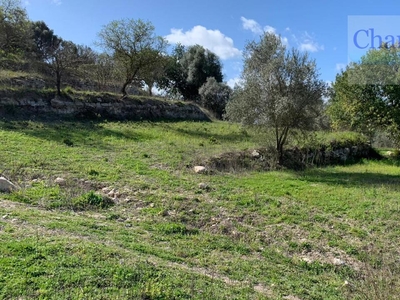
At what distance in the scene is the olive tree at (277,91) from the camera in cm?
1272

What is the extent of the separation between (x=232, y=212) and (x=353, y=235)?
2669 mm

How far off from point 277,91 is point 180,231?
8801 mm

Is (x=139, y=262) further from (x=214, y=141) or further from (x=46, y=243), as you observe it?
(x=214, y=141)

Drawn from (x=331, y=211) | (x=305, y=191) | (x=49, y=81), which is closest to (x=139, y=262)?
(x=331, y=211)

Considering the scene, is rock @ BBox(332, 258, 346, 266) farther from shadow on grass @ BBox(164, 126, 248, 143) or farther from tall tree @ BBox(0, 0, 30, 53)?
tall tree @ BBox(0, 0, 30, 53)

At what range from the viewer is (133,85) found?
29703 mm

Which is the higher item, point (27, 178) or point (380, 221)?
point (27, 178)

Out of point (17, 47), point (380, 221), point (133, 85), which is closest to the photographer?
point (380, 221)

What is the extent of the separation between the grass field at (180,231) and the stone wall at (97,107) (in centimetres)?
505

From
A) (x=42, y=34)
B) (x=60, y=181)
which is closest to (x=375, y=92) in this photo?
(x=60, y=181)

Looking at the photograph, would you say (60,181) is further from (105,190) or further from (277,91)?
(277,91)

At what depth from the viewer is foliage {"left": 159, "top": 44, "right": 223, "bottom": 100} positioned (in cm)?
3553

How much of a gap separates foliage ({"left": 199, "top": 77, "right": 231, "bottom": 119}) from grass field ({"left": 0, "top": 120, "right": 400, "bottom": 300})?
20597 millimetres

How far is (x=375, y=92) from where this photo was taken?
17562 millimetres
